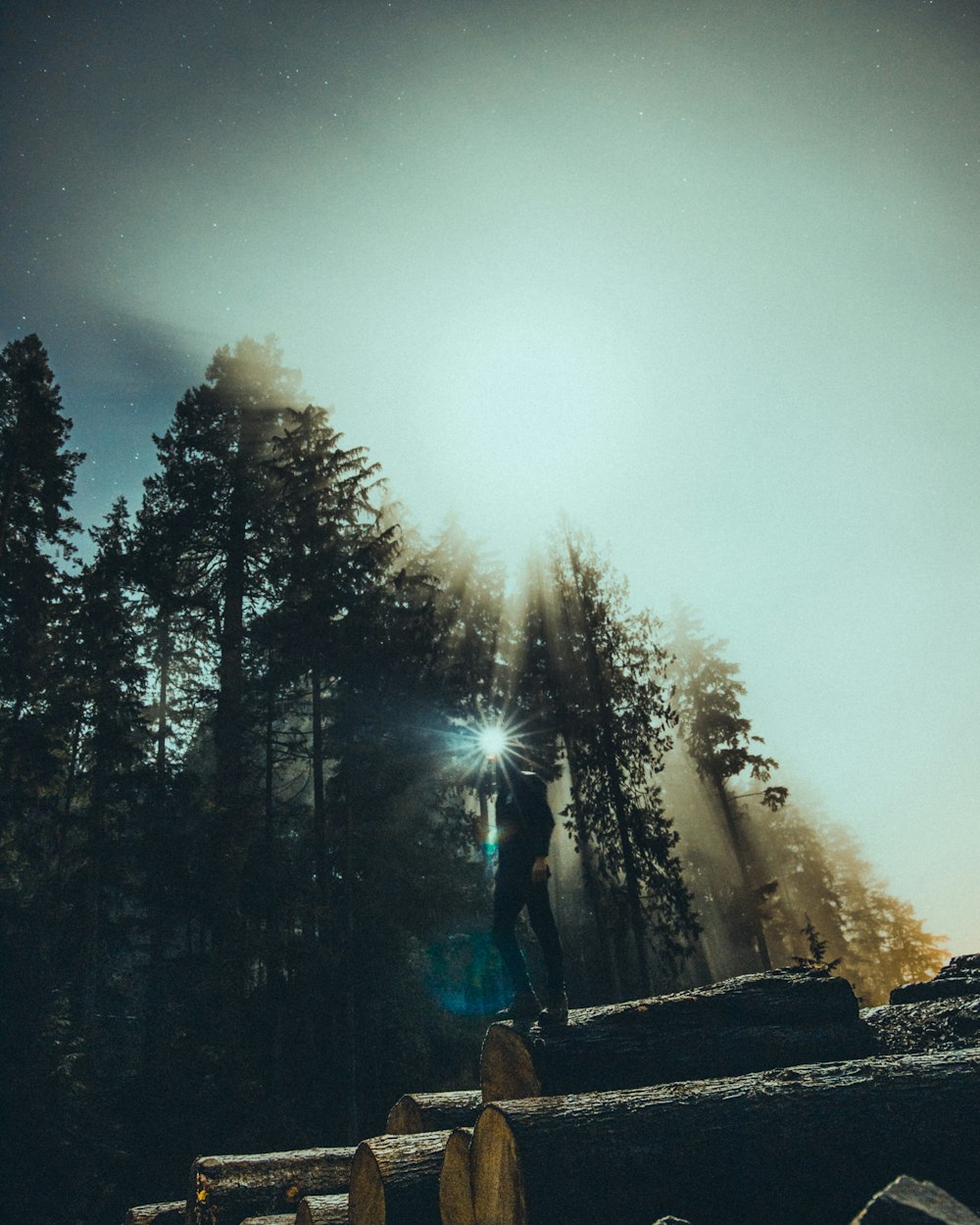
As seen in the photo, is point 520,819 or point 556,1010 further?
point 520,819

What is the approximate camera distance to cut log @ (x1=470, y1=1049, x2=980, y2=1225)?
351 centimetres

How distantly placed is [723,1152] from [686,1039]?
4.46 feet

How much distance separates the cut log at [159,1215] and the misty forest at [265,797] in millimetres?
4283

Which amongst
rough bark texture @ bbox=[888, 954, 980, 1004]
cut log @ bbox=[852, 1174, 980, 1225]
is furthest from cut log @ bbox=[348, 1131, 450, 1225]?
rough bark texture @ bbox=[888, 954, 980, 1004]

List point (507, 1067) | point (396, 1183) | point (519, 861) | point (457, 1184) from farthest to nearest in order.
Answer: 1. point (519, 861)
2. point (507, 1067)
3. point (396, 1183)
4. point (457, 1184)

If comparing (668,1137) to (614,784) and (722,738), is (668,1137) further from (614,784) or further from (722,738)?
(722,738)

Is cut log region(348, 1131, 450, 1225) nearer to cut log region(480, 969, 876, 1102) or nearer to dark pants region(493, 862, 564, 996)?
cut log region(480, 969, 876, 1102)

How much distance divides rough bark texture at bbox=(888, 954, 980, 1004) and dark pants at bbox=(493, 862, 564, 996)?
359 cm

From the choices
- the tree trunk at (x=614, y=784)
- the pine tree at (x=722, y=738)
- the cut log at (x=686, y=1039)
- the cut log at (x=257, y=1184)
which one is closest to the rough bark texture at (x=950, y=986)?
the cut log at (x=686, y=1039)

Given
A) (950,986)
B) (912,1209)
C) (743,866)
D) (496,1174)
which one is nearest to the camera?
(912,1209)

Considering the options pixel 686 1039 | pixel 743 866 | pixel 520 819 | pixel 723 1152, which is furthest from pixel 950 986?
pixel 743 866

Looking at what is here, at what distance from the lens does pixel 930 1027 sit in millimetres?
5469

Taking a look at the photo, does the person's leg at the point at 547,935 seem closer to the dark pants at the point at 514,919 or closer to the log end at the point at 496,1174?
the dark pants at the point at 514,919

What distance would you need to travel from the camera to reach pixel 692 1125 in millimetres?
3820
